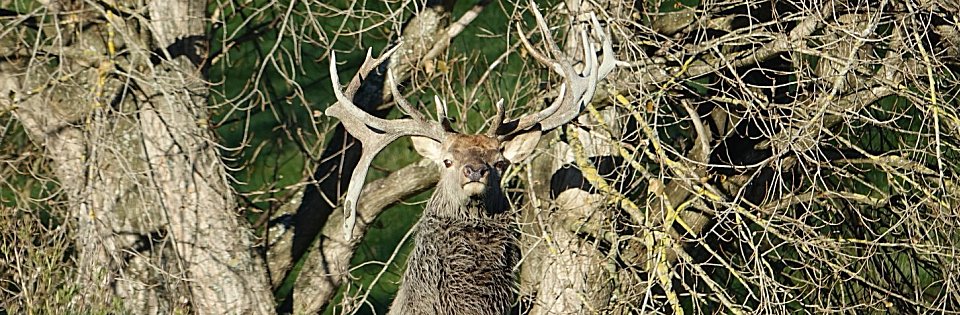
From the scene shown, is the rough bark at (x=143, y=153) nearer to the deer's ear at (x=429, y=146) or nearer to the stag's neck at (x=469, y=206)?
the deer's ear at (x=429, y=146)

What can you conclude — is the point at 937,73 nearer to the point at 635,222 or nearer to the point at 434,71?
the point at 635,222

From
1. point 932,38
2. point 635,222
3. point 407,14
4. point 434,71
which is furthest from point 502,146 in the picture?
point 407,14

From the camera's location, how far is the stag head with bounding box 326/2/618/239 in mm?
4629

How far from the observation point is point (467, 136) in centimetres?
471

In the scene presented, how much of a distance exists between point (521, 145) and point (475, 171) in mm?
422

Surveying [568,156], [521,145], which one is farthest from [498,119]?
[568,156]

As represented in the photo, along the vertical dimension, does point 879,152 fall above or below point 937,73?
below

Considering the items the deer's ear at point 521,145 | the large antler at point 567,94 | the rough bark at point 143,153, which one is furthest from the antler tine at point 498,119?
the rough bark at point 143,153

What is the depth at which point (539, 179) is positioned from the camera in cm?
646

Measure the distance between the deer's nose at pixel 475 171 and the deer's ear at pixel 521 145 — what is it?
0.33 metres

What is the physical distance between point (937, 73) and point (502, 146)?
1906mm

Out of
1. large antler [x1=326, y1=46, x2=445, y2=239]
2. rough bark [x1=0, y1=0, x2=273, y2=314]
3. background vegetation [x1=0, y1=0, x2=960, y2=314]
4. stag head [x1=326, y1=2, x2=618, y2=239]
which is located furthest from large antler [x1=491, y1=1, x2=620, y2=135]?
rough bark [x1=0, y1=0, x2=273, y2=314]

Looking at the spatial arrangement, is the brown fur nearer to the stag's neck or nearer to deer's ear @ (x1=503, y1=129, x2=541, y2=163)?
the stag's neck

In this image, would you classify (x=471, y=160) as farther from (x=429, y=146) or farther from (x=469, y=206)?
(x=429, y=146)
